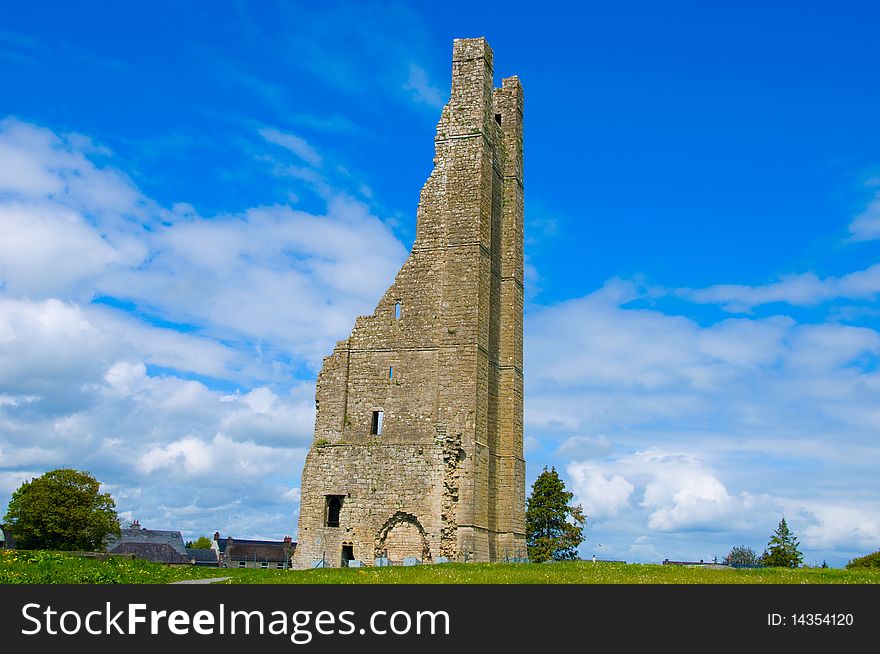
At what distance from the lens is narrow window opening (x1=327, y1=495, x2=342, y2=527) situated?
28450 mm

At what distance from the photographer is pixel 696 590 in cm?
1252

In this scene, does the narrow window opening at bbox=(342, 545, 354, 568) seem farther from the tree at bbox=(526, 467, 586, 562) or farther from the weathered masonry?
the tree at bbox=(526, 467, 586, 562)

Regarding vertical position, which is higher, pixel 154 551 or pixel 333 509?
pixel 333 509

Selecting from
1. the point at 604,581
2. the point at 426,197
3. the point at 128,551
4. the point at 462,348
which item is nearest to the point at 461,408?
the point at 462,348

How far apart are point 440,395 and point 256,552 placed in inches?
2457

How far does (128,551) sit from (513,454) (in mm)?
48420

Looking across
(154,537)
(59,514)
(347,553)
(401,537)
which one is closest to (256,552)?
(154,537)

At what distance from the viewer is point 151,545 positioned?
71188mm

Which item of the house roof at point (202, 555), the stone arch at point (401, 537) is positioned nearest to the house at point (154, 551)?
the house roof at point (202, 555)

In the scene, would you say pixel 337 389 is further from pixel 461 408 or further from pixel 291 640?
pixel 291 640

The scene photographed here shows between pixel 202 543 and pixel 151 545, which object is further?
pixel 202 543

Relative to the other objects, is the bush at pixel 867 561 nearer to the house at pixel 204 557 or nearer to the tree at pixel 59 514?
the tree at pixel 59 514

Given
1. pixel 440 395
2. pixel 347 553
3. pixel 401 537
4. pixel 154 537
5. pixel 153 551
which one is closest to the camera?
pixel 401 537

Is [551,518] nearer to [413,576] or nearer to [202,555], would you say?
[413,576]
